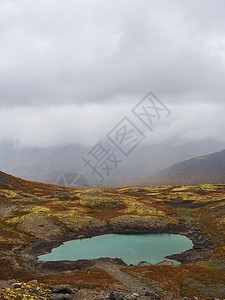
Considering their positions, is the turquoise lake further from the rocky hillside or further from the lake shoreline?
the rocky hillside

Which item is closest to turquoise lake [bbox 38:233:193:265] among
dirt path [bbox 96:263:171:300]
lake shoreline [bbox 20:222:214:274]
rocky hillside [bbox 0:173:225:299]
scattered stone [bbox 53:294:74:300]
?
lake shoreline [bbox 20:222:214:274]

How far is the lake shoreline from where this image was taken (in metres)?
43.9

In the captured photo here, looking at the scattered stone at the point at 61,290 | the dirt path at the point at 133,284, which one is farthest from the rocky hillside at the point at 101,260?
the scattered stone at the point at 61,290

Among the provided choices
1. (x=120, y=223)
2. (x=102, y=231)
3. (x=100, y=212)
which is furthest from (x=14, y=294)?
(x=100, y=212)

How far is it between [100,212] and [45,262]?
44.8 meters

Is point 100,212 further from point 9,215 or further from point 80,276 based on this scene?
point 80,276

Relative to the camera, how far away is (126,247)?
60812 millimetres

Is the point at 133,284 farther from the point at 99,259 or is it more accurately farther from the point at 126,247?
the point at 126,247

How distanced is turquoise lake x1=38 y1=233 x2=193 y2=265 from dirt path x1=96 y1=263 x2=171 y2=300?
11966mm

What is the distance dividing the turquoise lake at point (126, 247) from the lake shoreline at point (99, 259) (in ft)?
5.74

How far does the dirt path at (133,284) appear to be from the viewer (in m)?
30.2

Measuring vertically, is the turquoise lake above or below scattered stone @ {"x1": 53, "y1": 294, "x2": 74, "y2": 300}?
below

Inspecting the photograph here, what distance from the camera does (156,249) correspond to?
59.6 m

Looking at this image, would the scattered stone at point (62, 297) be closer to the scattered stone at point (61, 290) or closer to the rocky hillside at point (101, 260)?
the rocky hillside at point (101, 260)
